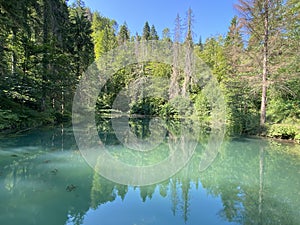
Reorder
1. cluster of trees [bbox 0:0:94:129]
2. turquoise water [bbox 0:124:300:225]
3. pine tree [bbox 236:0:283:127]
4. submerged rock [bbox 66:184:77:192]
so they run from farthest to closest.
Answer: pine tree [bbox 236:0:283:127]
cluster of trees [bbox 0:0:94:129]
submerged rock [bbox 66:184:77:192]
turquoise water [bbox 0:124:300:225]

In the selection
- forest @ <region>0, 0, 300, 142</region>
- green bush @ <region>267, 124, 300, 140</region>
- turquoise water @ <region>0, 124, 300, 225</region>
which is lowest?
turquoise water @ <region>0, 124, 300, 225</region>

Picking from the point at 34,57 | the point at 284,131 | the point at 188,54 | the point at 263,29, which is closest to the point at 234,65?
the point at 263,29

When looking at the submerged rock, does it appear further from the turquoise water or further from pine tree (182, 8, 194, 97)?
pine tree (182, 8, 194, 97)

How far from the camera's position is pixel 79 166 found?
5.46 metres

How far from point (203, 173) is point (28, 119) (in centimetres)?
941

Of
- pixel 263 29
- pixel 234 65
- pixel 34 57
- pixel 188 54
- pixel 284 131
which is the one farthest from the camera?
pixel 188 54

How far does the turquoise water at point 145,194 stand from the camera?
3.13 m

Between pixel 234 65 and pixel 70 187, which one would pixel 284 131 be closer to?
pixel 234 65

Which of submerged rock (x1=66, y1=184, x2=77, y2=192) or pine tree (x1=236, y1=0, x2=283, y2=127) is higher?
pine tree (x1=236, y1=0, x2=283, y2=127)

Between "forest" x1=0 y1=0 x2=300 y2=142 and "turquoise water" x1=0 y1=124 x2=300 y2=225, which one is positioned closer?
"turquoise water" x1=0 y1=124 x2=300 y2=225

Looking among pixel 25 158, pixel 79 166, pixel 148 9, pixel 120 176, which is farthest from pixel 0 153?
pixel 148 9

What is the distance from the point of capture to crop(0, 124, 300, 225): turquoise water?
313 centimetres

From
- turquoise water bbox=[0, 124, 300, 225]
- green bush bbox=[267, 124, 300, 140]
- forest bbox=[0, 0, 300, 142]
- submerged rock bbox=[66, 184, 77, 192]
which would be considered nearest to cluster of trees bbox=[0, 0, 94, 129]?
forest bbox=[0, 0, 300, 142]

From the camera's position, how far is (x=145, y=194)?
4.08 m
